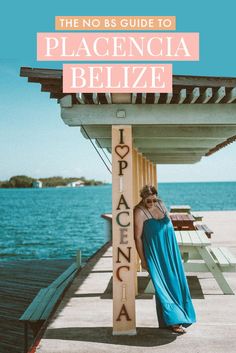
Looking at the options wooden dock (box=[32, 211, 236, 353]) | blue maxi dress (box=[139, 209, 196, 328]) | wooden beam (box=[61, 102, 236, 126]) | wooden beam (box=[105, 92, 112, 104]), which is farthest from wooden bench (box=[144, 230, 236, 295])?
wooden beam (box=[105, 92, 112, 104])

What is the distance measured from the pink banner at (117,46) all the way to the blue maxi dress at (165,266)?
88.5 inches

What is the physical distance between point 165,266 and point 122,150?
1.44 meters

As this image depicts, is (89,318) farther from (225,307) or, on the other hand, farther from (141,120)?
(141,120)

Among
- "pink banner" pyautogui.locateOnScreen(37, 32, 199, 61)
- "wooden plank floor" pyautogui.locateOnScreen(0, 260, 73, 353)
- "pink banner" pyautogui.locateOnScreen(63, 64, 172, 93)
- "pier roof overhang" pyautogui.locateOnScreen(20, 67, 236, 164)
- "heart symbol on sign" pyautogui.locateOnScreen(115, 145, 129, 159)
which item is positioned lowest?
"wooden plank floor" pyautogui.locateOnScreen(0, 260, 73, 353)

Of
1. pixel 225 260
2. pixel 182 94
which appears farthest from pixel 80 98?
pixel 225 260

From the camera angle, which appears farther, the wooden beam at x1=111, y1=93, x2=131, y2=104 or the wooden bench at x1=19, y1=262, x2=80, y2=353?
the wooden bench at x1=19, y1=262, x2=80, y2=353

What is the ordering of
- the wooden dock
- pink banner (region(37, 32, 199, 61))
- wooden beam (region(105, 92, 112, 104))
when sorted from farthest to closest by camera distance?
pink banner (region(37, 32, 199, 61))
wooden beam (region(105, 92, 112, 104))
the wooden dock

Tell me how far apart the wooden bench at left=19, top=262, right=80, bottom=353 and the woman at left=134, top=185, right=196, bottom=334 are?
1.82 m

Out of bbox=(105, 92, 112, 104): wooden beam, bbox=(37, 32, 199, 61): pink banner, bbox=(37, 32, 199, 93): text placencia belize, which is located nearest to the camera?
bbox=(105, 92, 112, 104): wooden beam

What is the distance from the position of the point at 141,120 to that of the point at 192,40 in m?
1.71

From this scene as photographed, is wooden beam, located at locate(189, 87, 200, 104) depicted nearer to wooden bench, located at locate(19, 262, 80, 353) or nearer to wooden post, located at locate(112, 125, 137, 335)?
wooden post, located at locate(112, 125, 137, 335)

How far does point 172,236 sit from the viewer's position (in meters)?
5.43

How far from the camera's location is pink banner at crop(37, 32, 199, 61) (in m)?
6.15

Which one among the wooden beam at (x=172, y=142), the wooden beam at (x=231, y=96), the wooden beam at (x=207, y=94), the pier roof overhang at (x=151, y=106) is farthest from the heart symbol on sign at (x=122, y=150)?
the wooden beam at (x=172, y=142)
